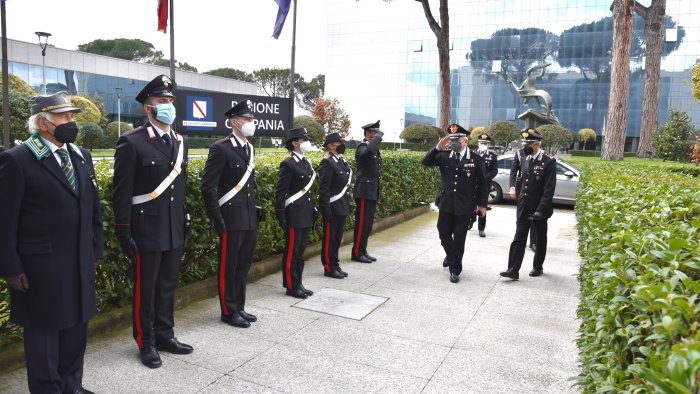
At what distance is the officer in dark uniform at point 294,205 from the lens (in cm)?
552

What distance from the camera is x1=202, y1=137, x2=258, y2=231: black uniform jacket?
451 cm

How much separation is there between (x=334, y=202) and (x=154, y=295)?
3022 millimetres

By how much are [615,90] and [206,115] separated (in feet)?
43.1

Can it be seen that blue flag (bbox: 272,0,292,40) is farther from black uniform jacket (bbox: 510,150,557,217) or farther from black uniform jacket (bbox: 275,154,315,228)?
black uniform jacket (bbox: 510,150,557,217)

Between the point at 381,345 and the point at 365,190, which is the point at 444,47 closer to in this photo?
the point at 365,190

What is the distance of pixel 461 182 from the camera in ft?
22.0

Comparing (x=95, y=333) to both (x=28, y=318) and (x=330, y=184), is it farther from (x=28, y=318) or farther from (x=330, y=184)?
(x=330, y=184)

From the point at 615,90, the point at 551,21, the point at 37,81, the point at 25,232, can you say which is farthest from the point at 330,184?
the point at 551,21

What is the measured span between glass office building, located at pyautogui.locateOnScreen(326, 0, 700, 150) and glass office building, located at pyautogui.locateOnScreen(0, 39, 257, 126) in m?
21.5

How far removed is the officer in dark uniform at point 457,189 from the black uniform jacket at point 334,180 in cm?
114

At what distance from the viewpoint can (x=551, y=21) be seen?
6325cm

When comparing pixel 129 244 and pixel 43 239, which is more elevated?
pixel 43 239

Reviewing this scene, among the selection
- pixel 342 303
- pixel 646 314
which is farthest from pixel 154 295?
pixel 646 314

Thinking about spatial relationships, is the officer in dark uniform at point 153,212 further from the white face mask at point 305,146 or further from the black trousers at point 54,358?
the white face mask at point 305,146
